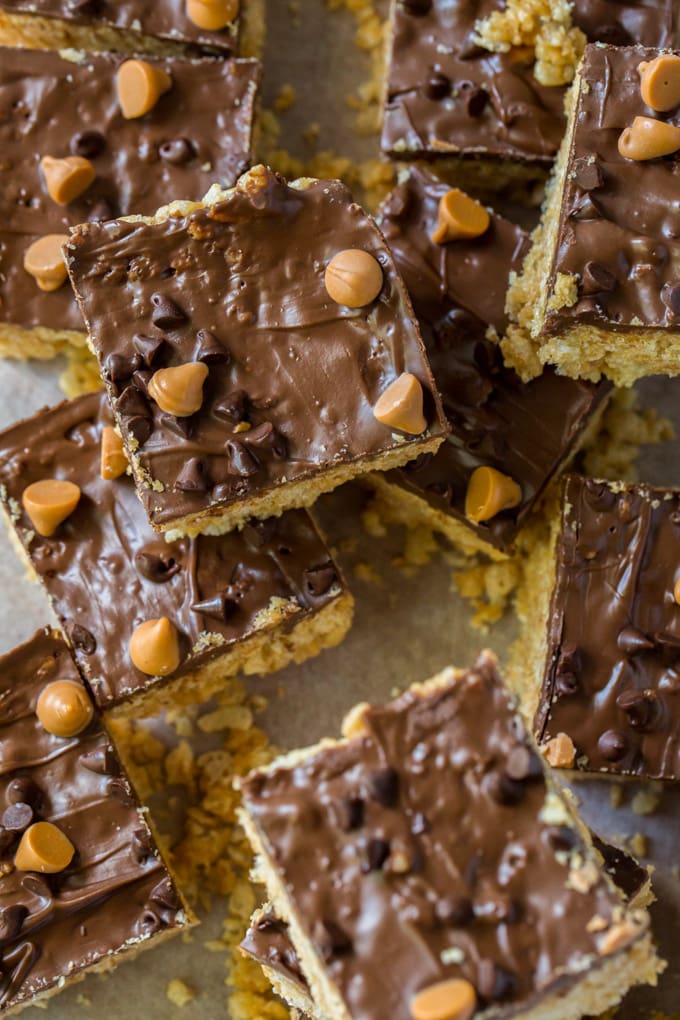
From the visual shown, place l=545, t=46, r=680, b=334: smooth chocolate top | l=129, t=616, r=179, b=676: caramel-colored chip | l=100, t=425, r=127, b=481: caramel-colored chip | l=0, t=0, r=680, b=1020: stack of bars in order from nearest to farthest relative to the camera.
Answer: l=0, t=0, r=680, b=1020: stack of bars, l=545, t=46, r=680, b=334: smooth chocolate top, l=129, t=616, r=179, b=676: caramel-colored chip, l=100, t=425, r=127, b=481: caramel-colored chip

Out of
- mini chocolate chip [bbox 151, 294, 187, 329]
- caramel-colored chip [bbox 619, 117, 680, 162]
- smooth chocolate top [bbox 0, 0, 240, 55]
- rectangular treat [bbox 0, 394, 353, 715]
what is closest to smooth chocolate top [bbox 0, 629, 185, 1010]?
rectangular treat [bbox 0, 394, 353, 715]

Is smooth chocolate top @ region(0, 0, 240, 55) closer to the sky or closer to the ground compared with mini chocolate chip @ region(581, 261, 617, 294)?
closer to the sky

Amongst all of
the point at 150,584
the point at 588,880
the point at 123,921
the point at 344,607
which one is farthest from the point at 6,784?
the point at 588,880

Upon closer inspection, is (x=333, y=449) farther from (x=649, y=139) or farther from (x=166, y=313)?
(x=649, y=139)

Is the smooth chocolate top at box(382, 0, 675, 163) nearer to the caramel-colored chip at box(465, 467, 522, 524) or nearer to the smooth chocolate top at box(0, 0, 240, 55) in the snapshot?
the smooth chocolate top at box(0, 0, 240, 55)

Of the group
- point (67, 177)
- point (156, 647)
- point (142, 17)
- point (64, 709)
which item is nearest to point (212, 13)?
point (142, 17)

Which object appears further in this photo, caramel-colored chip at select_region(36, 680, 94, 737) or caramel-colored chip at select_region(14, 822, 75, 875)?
caramel-colored chip at select_region(36, 680, 94, 737)

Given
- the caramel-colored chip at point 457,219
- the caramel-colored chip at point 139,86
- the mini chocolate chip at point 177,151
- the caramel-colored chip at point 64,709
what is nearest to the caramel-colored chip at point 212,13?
the caramel-colored chip at point 139,86
